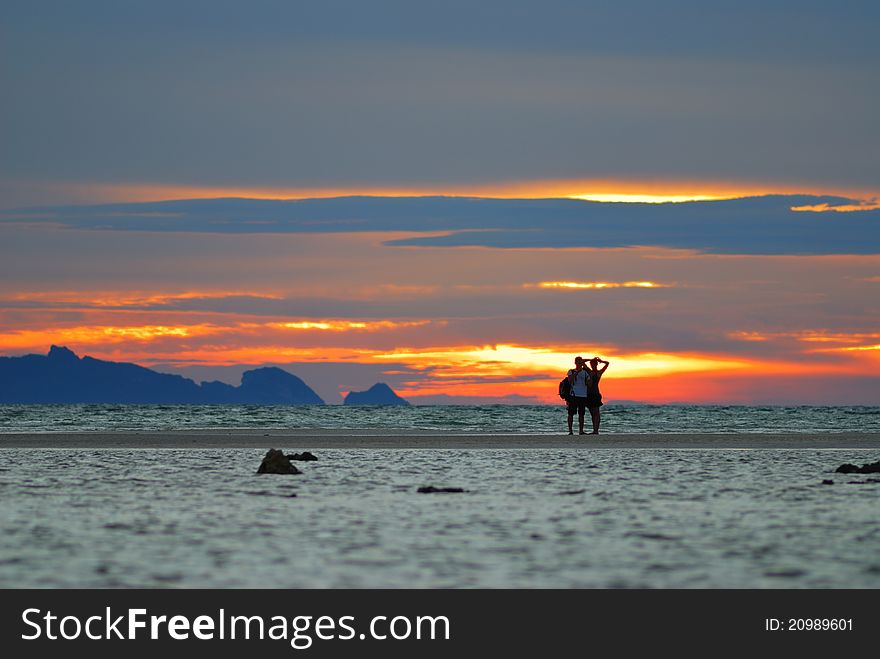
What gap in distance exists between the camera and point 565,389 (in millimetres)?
38562

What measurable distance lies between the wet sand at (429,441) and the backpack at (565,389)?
122cm

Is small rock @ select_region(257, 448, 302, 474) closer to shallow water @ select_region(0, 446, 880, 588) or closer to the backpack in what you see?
shallow water @ select_region(0, 446, 880, 588)

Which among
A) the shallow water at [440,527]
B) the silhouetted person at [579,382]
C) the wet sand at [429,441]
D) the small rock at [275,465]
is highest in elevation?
the silhouetted person at [579,382]

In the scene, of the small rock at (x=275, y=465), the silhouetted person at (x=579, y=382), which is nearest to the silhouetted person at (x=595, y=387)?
the silhouetted person at (x=579, y=382)

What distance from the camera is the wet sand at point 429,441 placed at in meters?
35.5

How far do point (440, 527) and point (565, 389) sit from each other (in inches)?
902

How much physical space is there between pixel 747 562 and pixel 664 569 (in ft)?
3.28

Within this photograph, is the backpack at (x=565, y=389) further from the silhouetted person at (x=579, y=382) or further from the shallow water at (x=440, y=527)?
the shallow water at (x=440, y=527)

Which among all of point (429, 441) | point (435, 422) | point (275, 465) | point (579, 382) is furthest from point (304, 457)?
point (435, 422)

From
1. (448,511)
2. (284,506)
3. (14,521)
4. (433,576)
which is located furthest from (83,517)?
(433,576)

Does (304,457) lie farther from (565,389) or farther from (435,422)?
(435,422)

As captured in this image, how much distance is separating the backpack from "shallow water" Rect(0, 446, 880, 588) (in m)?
11.9

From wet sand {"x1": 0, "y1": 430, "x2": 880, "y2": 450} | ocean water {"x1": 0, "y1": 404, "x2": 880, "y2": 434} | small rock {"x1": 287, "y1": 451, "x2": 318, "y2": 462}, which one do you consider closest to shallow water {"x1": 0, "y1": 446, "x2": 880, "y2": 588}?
small rock {"x1": 287, "y1": 451, "x2": 318, "y2": 462}

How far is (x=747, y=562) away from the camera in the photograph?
13.2 metres
